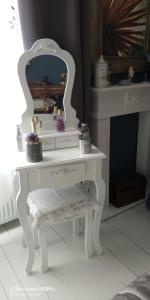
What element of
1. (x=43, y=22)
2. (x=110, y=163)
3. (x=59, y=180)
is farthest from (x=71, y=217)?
(x=43, y=22)

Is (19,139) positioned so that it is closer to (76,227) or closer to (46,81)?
(46,81)

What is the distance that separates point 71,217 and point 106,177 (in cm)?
68

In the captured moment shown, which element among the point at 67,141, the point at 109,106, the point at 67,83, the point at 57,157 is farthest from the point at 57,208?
the point at 109,106

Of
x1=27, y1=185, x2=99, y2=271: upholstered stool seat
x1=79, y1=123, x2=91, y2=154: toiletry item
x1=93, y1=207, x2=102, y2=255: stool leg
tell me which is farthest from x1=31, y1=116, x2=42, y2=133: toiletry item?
x1=93, y1=207, x2=102, y2=255: stool leg

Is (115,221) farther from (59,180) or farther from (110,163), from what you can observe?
(59,180)

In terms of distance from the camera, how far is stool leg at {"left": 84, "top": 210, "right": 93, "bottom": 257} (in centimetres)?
161

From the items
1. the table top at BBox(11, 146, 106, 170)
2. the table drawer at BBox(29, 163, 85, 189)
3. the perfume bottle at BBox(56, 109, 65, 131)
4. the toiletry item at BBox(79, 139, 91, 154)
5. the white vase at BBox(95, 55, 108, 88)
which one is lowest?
the table drawer at BBox(29, 163, 85, 189)

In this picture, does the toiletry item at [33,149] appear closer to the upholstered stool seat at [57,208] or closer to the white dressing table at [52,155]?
the white dressing table at [52,155]

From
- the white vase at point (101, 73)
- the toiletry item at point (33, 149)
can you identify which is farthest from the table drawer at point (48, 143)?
the white vase at point (101, 73)

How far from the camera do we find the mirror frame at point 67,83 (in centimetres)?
146

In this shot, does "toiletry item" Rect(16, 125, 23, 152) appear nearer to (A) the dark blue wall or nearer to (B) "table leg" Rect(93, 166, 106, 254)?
(B) "table leg" Rect(93, 166, 106, 254)

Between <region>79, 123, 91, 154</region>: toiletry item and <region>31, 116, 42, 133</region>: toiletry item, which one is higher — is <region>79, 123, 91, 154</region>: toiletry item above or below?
below

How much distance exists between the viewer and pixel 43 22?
1.55 meters

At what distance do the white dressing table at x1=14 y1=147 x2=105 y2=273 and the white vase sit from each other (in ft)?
1.71
